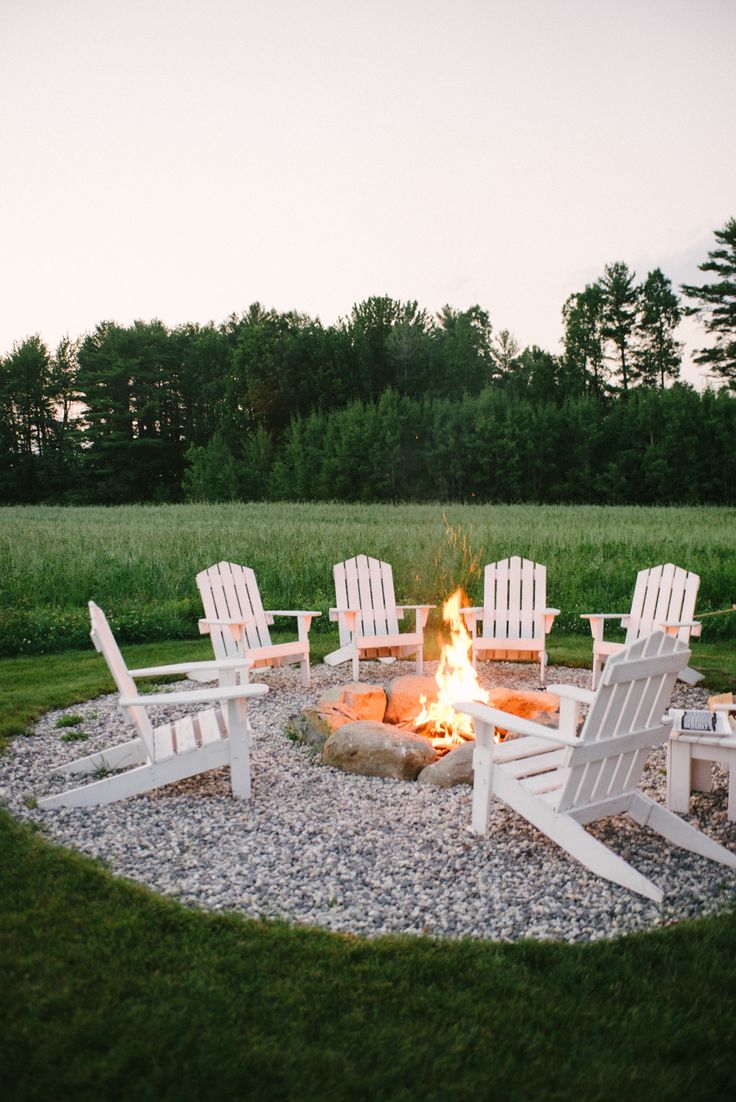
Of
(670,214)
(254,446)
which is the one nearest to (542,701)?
(670,214)

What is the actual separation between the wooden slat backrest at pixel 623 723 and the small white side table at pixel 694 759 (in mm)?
476

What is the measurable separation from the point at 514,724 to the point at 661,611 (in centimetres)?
386

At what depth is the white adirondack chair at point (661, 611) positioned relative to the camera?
6497 mm

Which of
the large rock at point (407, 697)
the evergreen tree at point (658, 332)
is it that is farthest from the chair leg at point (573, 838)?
the evergreen tree at point (658, 332)

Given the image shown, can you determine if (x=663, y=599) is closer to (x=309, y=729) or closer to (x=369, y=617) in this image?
(x=369, y=617)

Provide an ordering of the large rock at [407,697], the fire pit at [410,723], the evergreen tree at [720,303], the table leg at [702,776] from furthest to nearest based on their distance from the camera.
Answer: the evergreen tree at [720,303], the large rock at [407,697], the fire pit at [410,723], the table leg at [702,776]

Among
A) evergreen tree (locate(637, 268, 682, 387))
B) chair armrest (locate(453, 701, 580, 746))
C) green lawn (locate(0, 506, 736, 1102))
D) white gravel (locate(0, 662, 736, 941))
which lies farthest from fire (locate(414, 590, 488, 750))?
evergreen tree (locate(637, 268, 682, 387))

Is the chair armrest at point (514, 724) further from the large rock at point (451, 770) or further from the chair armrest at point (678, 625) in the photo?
the chair armrest at point (678, 625)

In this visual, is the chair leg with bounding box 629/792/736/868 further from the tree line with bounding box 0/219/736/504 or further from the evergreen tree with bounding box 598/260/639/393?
the evergreen tree with bounding box 598/260/639/393

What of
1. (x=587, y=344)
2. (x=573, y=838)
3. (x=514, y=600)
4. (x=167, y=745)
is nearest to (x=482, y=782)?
(x=573, y=838)

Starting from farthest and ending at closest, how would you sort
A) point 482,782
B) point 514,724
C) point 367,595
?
point 367,595 → point 482,782 → point 514,724

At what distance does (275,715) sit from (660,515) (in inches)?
774

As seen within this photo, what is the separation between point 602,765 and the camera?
3371 mm

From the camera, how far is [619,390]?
4019 cm
